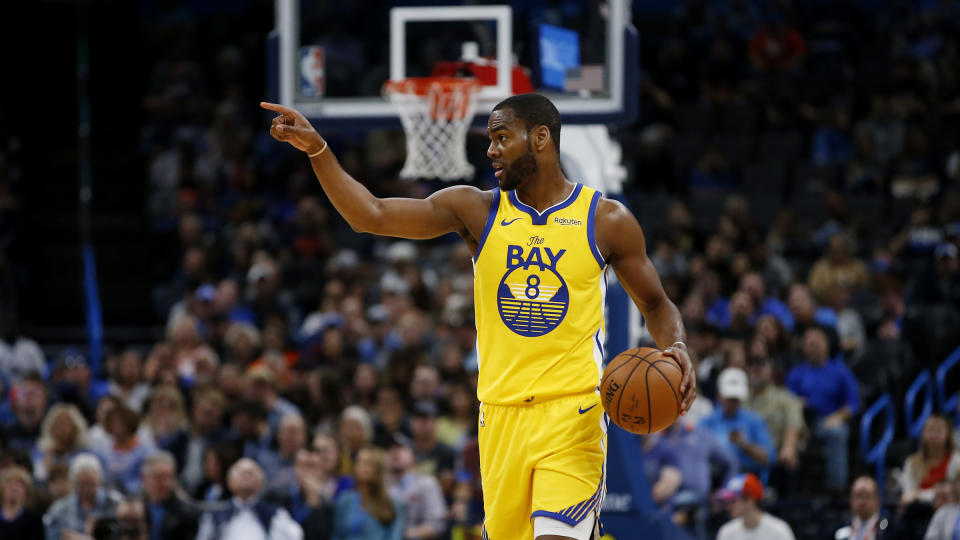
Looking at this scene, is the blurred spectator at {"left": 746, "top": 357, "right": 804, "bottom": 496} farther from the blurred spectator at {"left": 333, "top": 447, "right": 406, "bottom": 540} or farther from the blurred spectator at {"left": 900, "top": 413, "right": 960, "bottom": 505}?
the blurred spectator at {"left": 333, "top": 447, "right": 406, "bottom": 540}

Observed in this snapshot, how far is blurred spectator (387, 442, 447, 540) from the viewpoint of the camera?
33.5 ft

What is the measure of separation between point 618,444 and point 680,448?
4.77 ft

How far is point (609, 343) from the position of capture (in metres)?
9.67

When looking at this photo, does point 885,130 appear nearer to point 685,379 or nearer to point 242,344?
point 242,344

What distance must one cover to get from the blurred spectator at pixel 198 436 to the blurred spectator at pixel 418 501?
1.57 m

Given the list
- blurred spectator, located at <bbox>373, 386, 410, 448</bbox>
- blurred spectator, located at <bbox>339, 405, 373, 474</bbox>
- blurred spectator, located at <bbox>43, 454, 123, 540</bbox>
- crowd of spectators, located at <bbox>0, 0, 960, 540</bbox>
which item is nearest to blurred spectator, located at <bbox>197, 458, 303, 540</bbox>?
crowd of spectators, located at <bbox>0, 0, 960, 540</bbox>

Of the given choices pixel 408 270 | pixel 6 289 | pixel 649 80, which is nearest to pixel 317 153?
pixel 408 270

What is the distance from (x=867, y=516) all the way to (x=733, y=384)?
2152 mm

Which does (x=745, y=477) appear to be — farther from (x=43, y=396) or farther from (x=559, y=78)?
(x=43, y=396)

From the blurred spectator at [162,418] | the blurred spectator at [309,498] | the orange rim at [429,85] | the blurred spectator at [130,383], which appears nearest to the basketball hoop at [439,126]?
the orange rim at [429,85]

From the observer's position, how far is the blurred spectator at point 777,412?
1123 cm

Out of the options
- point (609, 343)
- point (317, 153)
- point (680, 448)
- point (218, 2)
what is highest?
point (218, 2)

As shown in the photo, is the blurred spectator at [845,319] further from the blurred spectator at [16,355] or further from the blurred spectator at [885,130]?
the blurred spectator at [16,355]

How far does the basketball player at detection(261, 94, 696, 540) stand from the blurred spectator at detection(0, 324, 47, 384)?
8446mm
